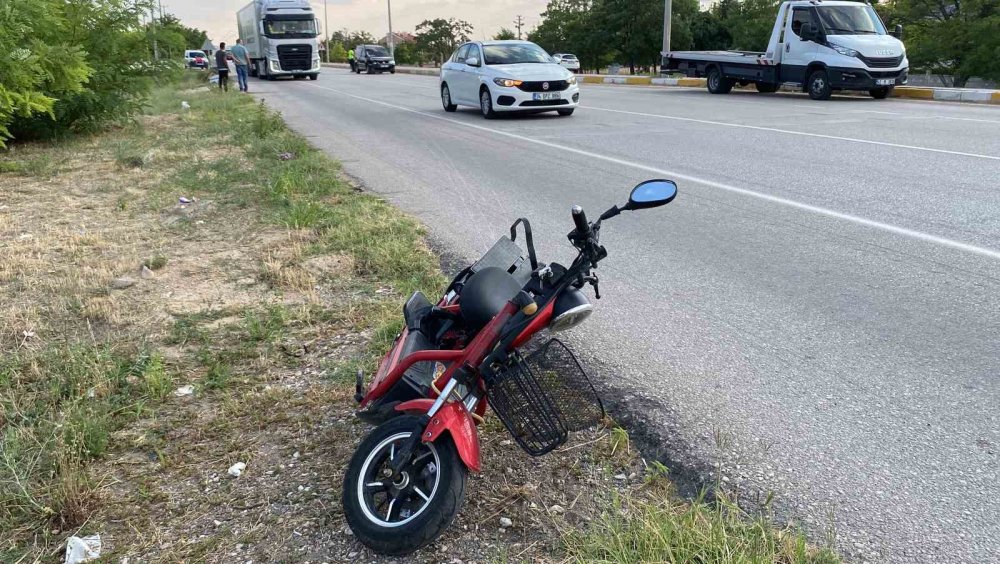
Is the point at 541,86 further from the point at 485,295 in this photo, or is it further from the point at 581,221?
the point at 581,221

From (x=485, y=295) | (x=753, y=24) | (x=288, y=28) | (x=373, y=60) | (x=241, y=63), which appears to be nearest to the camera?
(x=485, y=295)

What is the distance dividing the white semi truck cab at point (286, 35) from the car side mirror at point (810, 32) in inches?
953

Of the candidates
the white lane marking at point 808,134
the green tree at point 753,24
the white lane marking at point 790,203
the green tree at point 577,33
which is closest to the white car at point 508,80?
the white lane marking at point 808,134

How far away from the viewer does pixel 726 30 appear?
5816 centimetres

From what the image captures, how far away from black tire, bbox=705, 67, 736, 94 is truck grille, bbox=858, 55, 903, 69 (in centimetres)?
465

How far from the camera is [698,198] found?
7488 mm

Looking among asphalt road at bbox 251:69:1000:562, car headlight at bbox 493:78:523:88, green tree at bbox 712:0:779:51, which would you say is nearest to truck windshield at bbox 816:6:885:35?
asphalt road at bbox 251:69:1000:562

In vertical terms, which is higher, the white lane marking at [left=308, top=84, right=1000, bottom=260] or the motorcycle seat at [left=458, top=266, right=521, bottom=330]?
the motorcycle seat at [left=458, top=266, right=521, bottom=330]

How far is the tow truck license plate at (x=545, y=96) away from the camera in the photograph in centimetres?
1491

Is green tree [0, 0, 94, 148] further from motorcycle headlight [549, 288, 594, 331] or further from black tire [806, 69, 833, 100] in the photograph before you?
black tire [806, 69, 833, 100]

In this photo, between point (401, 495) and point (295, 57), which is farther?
point (295, 57)

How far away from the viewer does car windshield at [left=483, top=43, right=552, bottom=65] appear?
52.7 feet

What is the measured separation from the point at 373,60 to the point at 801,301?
49045 millimetres

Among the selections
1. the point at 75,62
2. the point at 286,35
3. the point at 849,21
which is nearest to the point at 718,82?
the point at 849,21
